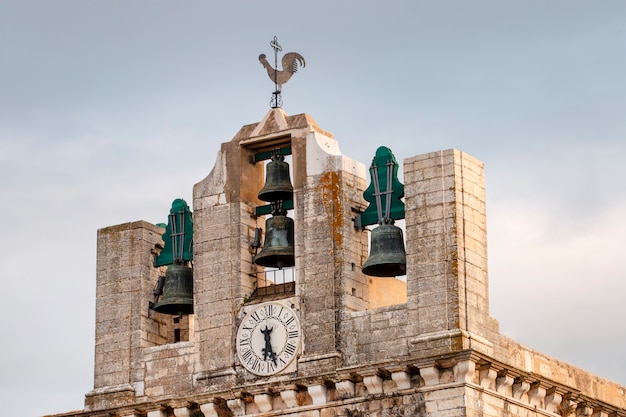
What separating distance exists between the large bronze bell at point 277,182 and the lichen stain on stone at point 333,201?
3.69ft

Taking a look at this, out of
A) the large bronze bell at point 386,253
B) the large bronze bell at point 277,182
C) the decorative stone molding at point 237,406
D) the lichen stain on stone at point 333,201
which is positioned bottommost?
the decorative stone molding at point 237,406

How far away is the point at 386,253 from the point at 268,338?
9.11 feet

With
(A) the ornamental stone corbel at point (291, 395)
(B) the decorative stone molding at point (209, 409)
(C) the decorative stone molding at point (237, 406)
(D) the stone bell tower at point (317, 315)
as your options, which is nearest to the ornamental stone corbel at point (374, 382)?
(D) the stone bell tower at point (317, 315)

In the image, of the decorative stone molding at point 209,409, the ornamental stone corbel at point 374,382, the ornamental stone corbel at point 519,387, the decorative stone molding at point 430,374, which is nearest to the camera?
the decorative stone molding at point 430,374

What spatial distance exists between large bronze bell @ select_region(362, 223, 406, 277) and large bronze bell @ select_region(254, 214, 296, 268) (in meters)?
1.74

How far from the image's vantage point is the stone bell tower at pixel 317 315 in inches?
1495

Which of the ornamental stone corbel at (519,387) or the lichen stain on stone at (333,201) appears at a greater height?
the lichen stain on stone at (333,201)

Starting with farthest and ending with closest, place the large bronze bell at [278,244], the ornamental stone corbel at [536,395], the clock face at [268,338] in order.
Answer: the large bronze bell at [278,244] → the clock face at [268,338] → the ornamental stone corbel at [536,395]

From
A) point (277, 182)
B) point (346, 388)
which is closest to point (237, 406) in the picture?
point (346, 388)

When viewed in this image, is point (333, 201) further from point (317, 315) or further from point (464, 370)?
point (464, 370)

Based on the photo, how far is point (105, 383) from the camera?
4178 centimetres

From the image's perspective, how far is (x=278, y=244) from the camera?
4050 cm

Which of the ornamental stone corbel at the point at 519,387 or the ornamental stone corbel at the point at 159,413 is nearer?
the ornamental stone corbel at the point at 519,387

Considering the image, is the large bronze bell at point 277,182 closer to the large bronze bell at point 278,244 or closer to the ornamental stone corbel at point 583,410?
the large bronze bell at point 278,244
